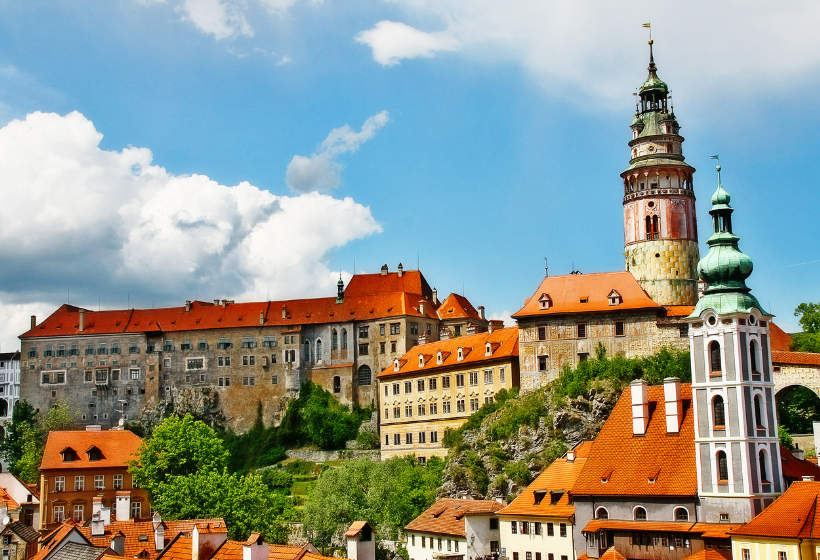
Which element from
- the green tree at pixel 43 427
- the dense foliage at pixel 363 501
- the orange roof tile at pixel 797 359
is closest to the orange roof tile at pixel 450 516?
the dense foliage at pixel 363 501

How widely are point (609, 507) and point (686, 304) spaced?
31023 mm

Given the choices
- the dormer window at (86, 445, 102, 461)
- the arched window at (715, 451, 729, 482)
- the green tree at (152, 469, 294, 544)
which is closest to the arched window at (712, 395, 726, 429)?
the arched window at (715, 451, 729, 482)

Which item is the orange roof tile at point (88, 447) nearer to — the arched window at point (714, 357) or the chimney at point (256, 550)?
the chimney at point (256, 550)

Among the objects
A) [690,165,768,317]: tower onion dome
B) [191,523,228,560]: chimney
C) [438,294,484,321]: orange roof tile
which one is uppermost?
[438,294,484,321]: orange roof tile

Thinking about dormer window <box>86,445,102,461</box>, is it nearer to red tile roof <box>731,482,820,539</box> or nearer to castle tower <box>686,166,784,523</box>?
castle tower <box>686,166,784,523</box>

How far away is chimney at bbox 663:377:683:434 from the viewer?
46.3 metres

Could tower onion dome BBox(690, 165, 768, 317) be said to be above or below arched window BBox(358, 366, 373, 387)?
above

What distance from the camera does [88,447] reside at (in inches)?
2768

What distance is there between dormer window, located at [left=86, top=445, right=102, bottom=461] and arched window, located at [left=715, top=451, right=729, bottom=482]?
44.0 metres

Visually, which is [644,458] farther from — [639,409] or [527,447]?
[527,447]

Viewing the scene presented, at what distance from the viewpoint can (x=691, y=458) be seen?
148ft

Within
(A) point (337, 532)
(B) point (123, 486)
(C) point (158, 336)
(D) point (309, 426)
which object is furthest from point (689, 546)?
(C) point (158, 336)

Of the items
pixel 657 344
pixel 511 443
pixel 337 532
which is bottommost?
pixel 337 532

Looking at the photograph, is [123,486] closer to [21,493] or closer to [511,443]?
[21,493]
